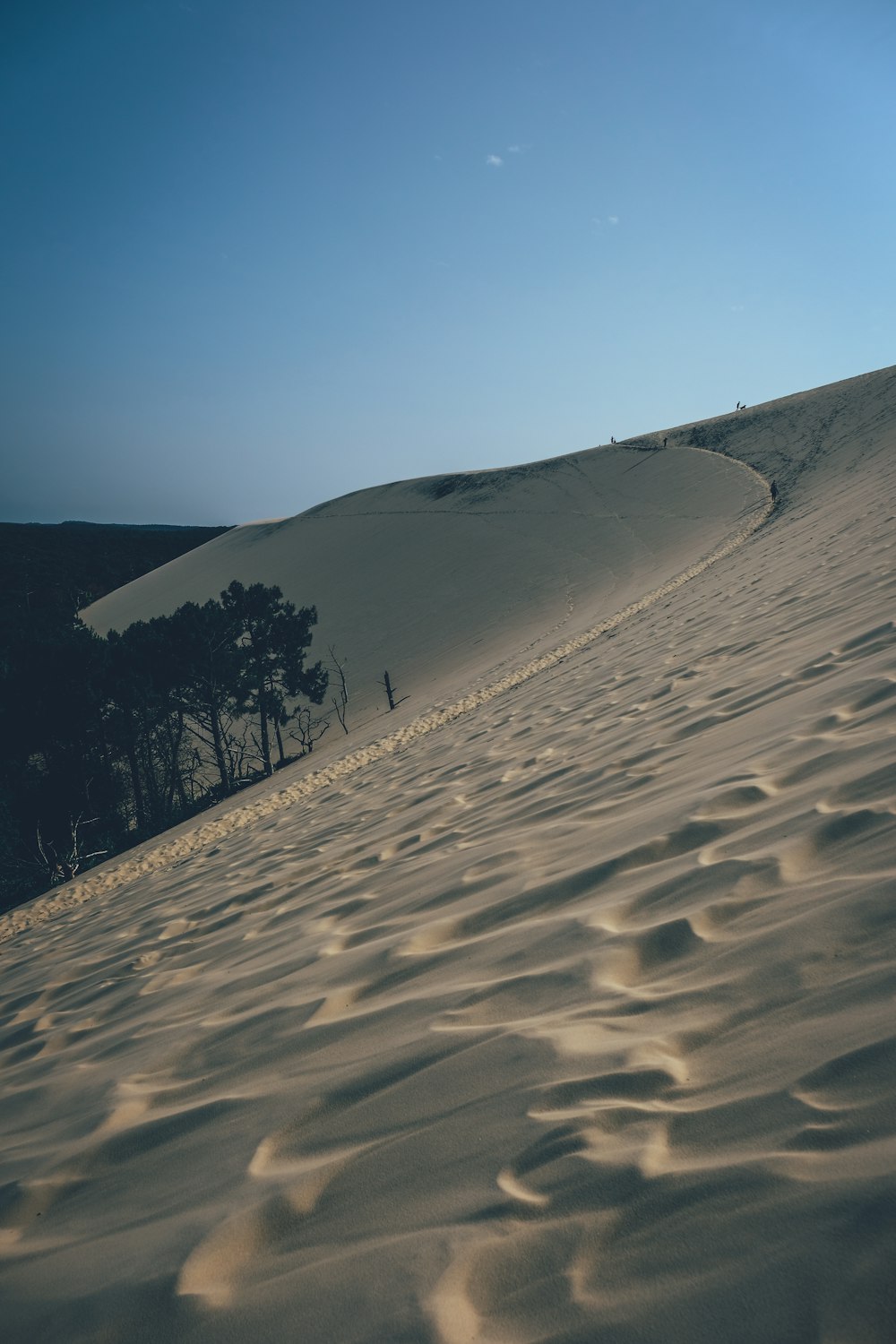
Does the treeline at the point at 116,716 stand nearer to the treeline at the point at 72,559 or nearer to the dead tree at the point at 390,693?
the dead tree at the point at 390,693

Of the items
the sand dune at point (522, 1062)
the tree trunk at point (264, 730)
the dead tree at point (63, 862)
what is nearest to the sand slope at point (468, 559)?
the tree trunk at point (264, 730)

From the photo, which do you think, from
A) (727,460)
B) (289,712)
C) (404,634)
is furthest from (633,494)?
(289,712)

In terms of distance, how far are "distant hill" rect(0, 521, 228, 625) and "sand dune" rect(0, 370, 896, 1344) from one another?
4343 centimetres

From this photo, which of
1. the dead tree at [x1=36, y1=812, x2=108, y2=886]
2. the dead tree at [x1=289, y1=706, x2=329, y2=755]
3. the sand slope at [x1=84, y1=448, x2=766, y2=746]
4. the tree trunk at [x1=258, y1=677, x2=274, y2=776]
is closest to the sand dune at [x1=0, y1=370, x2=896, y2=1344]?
the dead tree at [x1=36, y1=812, x2=108, y2=886]

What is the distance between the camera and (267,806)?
1114cm

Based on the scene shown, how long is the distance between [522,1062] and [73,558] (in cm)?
7175

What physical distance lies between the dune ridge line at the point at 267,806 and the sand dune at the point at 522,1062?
3.81m

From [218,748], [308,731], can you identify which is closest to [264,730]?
[308,731]

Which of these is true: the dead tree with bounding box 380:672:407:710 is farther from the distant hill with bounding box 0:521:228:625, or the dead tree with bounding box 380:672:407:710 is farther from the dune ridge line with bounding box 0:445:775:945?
the distant hill with bounding box 0:521:228:625

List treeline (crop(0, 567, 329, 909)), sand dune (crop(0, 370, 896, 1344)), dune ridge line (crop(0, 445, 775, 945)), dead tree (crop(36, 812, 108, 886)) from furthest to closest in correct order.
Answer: treeline (crop(0, 567, 329, 909)), dead tree (crop(36, 812, 108, 886)), dune ridge line (crop(0, 445, 775, 945)), sand dune (crop(0, 370, 896, 1344))

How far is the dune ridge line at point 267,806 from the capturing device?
9797mm

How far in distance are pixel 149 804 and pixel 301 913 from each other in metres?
19.3

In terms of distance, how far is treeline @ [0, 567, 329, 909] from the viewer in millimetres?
19250

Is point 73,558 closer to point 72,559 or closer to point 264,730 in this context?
point 72,559
